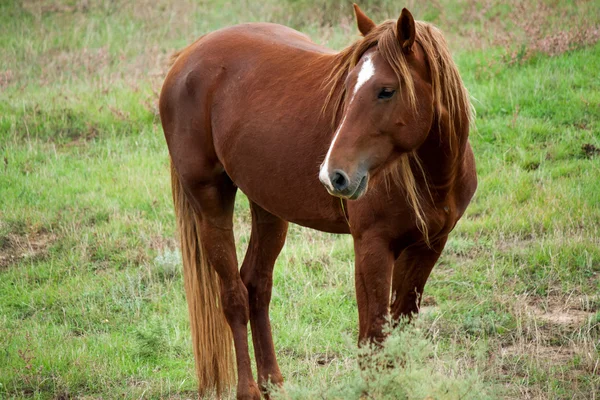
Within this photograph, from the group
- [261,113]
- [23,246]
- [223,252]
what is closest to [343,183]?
[261,113]

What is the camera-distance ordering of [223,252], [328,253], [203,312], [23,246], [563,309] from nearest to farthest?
1. [223,252]
2. [203,312]
3. [563,309]
4. [328,253]
5. [23,246]

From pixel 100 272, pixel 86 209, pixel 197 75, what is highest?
pixel 197 75

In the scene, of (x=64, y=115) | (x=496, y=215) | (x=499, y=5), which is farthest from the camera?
(x=499, y=5)

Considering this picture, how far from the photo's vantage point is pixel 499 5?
10.6 meters

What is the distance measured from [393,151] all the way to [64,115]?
660 cm

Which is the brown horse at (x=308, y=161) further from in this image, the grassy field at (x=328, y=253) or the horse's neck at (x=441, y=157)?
the grassy field at (x=328, y=253)

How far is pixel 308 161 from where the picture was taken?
12.1 feet

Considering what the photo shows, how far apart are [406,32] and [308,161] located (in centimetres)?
90

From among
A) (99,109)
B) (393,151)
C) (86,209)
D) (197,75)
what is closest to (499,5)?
(99,109)

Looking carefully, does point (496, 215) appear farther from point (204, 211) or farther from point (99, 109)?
point (99, 109)

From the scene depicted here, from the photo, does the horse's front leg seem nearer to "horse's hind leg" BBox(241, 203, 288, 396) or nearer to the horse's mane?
the horse's mane

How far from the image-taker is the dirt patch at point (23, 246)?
6324mm

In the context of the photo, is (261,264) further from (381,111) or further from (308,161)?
(381,111)

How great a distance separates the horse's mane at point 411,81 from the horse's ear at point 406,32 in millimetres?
26
